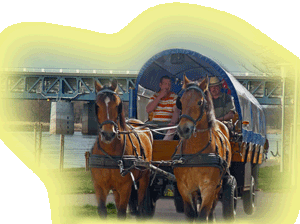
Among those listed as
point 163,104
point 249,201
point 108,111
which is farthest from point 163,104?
point 249,201

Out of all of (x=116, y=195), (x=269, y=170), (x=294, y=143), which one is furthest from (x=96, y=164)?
(x=269, y=170)

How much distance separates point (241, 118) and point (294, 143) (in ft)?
28.7

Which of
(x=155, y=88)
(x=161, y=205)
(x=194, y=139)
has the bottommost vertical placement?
(x=161, y=205)

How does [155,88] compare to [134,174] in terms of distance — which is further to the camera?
[155,88]

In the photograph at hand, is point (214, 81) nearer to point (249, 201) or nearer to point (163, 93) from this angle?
point (163, 93)

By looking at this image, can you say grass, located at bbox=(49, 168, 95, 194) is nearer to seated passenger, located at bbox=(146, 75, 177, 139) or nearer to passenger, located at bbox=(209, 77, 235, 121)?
seated passenger, located at bbox=(146, 75, 177, 139)

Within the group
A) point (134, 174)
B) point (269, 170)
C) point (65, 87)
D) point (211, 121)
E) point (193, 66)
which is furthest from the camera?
point (65, 87)

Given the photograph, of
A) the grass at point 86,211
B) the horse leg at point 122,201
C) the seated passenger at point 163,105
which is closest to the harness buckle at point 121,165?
the horse leg at point 122,201

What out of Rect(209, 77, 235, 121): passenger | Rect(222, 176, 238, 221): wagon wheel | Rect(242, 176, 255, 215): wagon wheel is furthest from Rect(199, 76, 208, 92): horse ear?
Rect(242, 176, 255, 215): wagon wheel

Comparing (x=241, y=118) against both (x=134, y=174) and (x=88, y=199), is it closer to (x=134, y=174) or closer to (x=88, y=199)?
(x=134, y=174)

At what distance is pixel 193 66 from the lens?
492 inches

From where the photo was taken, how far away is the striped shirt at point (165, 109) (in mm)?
11438

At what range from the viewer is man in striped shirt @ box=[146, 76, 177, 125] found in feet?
37.5

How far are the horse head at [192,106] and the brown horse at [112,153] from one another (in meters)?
1.16
